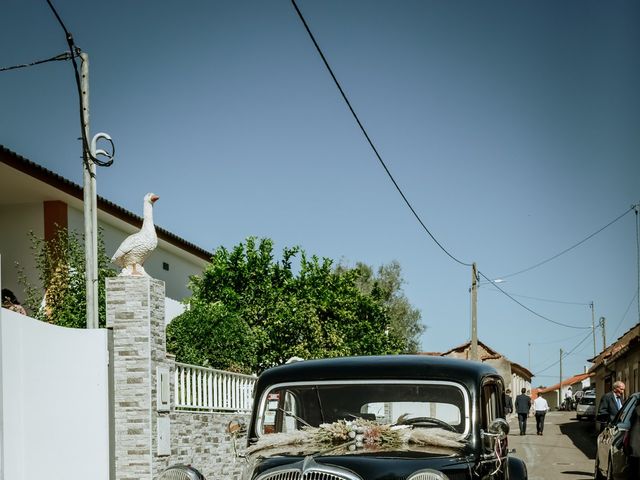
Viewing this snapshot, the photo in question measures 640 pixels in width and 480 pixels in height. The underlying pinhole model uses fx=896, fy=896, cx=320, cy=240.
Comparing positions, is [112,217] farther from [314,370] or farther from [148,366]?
[314,370]

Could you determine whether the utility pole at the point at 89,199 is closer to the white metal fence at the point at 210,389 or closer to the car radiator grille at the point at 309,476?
the white metal fence at the point at 210,389

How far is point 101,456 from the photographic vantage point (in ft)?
32.8

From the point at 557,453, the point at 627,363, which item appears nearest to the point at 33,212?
the point at 557,453

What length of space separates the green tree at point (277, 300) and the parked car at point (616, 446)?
11.0 meters

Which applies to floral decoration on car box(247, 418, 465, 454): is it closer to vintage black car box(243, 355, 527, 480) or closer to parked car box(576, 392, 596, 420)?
vintage black car box(243, 355, 527, 480)

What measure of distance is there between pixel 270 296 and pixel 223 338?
464 cm

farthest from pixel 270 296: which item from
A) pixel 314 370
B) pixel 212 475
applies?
pixel 314 370

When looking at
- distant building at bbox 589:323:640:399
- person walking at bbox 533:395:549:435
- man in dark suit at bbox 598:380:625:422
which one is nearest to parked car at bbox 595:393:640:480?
man in dark suit at bbox 598:380:625:422

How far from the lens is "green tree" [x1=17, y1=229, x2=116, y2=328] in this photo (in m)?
15.4

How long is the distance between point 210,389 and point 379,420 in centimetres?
733

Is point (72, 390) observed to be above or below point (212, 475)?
above

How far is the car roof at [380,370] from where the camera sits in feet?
21.1

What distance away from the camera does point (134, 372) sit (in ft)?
34.6

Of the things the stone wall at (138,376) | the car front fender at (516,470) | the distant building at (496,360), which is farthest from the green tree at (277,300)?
the distant building at (496,360)
